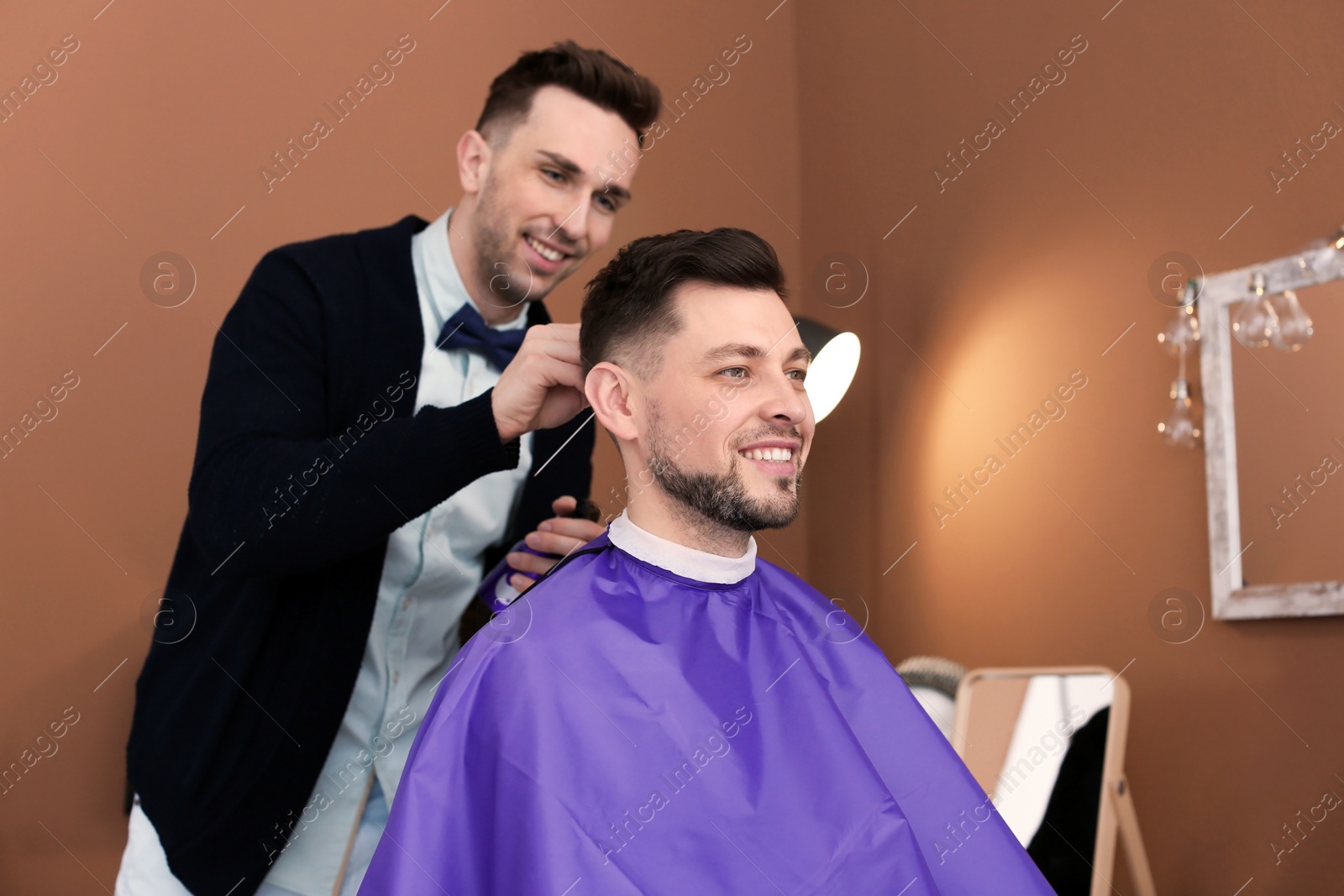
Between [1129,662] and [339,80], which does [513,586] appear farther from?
[339,80]

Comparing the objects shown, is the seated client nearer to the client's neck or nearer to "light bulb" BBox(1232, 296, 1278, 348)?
the client's neck

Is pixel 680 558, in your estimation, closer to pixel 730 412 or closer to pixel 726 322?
pixel 730 412

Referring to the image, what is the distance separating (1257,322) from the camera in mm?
2340

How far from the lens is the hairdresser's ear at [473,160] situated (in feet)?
6.61

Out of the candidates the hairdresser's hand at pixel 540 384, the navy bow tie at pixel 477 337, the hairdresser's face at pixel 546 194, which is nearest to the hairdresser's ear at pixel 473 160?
the hairdresser's face at pixel 546 194

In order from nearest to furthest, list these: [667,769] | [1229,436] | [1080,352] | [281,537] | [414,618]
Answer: [667,769] < [281,537] < [414,618] < [1229,436] < [1080,352]

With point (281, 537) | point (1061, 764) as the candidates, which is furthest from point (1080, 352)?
point (281, 537)

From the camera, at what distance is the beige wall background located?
7.91 feet

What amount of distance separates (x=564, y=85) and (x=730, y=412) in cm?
88

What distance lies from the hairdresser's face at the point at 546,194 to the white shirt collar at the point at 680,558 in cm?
59

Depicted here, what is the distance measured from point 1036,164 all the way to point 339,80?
2.00m

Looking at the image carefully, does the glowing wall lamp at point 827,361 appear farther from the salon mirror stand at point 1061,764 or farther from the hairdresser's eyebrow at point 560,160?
the salon mirror stand at point 1061,764

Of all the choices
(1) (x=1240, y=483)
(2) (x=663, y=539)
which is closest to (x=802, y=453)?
(2) (x=663, y=539)

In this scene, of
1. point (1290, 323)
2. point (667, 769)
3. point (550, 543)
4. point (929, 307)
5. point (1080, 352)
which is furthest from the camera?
point (929, 307)
